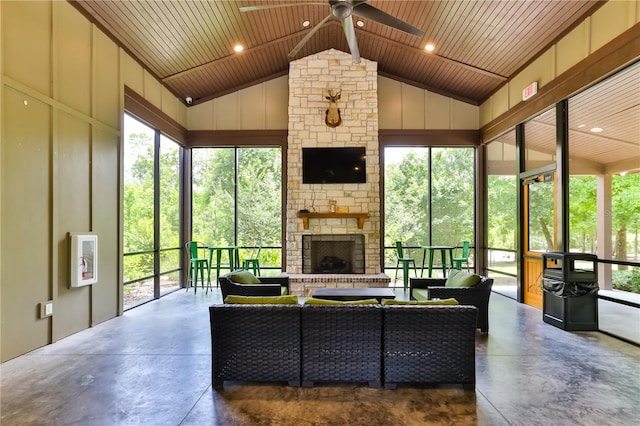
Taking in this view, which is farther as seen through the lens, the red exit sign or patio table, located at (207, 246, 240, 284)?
patio table, located at (207, 246, 240, 284)

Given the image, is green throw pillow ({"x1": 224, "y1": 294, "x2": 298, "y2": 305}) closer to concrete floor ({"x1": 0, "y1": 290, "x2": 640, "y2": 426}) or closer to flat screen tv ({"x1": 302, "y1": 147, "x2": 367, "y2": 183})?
concrete floor ({"x1": 0, "y1": 290, "x2": 640, "y2": 426})

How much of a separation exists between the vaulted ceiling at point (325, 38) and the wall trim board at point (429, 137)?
2.61 feet

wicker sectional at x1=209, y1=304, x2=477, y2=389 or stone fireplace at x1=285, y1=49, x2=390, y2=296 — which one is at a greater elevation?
stone fireplace at x1=285, y1=49, x2=390, y2=296

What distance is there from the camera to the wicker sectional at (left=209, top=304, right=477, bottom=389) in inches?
114

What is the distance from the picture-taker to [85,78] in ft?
15.3

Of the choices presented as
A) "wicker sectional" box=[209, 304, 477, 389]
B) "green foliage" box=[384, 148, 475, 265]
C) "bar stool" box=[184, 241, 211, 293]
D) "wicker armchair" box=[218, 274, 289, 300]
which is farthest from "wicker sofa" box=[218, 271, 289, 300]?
"green foliage" box=[384, 148, 475, 265]

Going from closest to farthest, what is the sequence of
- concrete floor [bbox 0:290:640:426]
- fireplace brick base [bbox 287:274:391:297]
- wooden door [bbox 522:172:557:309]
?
concrete floor [bbox 0:290:640:426] → wooden door [bbox 522:172:557:309] → fireplace brick base [bbox 287:274:391:297]

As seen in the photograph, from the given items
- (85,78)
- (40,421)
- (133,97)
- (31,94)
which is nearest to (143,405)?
(40,421)

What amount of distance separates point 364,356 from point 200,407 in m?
1.28

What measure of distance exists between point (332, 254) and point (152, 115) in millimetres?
4337

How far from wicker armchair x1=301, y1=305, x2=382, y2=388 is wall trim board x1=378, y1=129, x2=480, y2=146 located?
584cm

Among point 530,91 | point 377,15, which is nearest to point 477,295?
point 377,15

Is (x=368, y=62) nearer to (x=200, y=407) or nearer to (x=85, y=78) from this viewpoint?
(x=85, y=78)

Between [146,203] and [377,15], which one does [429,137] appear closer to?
[377,15]
